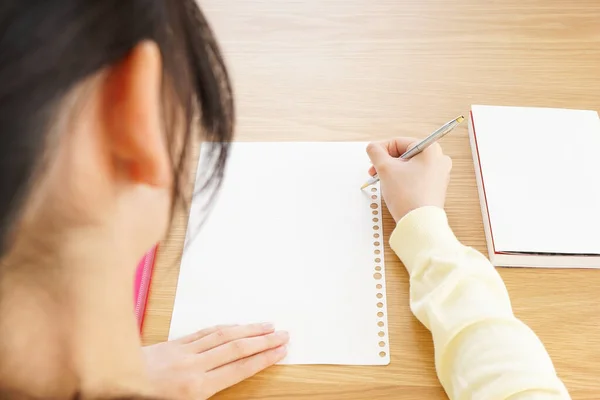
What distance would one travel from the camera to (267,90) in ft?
2.69

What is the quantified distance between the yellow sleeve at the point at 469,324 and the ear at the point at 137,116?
13.7 inches

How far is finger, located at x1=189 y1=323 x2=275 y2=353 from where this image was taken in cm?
60

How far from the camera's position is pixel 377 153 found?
0.72m

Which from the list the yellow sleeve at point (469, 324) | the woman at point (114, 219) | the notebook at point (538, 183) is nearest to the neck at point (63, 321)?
the woman at point (114, 219)

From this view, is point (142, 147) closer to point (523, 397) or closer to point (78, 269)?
point (78, 269)

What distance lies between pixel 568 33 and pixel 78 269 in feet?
2.68

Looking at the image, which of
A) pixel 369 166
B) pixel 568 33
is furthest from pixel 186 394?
pixel 568 33

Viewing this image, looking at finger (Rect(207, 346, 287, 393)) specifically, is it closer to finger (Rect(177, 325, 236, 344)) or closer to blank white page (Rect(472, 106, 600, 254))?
finger (Rect(177, 325, 236, 344))

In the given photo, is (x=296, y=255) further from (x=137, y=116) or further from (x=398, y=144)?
(x=137, y=116)

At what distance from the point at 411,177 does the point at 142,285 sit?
0.35 meters

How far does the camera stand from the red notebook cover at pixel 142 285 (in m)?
0.63

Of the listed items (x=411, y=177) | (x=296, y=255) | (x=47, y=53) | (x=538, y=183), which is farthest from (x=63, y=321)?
(x=538, y=183)

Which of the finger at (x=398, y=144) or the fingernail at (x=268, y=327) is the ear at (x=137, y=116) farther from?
the finger at (x=398, y=144)

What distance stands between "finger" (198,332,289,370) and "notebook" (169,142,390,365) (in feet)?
0.08
